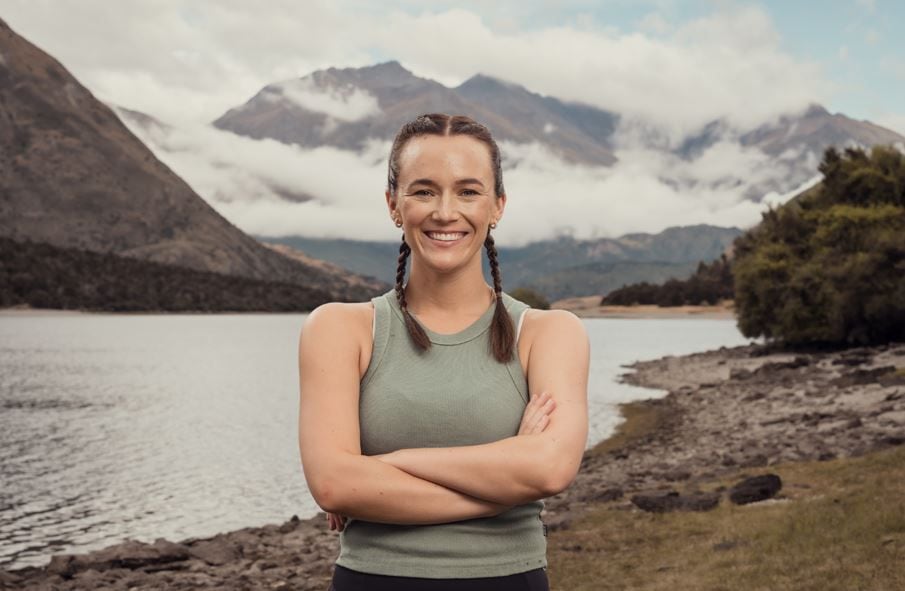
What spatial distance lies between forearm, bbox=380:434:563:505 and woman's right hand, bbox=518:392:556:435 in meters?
0.04

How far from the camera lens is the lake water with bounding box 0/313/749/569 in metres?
29.2

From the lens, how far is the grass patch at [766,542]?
1191 centimetres

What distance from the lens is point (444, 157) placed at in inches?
162

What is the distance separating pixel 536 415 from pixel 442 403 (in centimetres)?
44

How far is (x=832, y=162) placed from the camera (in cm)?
9112

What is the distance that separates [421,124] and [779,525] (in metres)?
12.9

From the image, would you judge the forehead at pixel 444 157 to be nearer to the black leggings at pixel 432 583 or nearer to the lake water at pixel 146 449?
the black leggings at pixel 432 583

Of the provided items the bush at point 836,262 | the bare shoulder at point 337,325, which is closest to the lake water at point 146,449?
the bush at point 836,262

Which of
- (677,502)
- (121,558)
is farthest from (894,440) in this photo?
(121,558)

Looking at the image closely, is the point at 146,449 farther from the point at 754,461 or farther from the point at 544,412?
A: the point at 544,412

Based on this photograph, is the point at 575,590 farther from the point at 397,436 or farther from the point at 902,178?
the point at 902,178

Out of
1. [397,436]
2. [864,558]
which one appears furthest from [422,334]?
[864,558]

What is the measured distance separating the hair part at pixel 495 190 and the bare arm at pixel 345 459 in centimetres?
30

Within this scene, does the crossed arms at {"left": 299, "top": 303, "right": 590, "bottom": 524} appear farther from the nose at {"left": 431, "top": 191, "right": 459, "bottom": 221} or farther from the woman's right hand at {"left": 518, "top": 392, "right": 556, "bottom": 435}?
the nose at {"left": 431, "top": 191, "right": 459, "bottom": 221}
